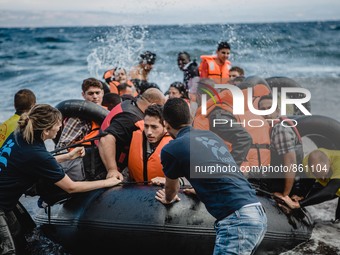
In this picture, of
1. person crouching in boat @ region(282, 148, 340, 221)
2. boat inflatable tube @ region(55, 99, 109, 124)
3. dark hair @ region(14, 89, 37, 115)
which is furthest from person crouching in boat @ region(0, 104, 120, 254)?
person crouching in boat @ region(282, 148, 340, 221)

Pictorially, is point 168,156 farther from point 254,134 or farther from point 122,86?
point 122,86

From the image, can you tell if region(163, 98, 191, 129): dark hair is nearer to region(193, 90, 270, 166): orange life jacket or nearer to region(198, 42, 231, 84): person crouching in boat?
region(193, 90, 270, 166): orange life jacket

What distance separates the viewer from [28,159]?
10.9ft

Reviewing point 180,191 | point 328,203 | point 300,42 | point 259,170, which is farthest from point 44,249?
point 300,42

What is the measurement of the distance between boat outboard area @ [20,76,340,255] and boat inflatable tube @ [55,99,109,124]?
1068 mm

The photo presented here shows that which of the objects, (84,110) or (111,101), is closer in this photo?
(84,110)

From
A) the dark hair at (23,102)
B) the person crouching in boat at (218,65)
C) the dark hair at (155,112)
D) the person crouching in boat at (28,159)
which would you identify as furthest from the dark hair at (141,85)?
the person crouching in boat at (28,159)

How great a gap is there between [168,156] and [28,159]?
108 centimetres

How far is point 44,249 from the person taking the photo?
4.45 metres

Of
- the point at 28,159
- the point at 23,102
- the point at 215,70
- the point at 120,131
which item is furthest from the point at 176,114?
the point at 215,70

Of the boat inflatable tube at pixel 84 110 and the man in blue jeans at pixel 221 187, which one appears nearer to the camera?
the man in blue jeans at pixel 221 187

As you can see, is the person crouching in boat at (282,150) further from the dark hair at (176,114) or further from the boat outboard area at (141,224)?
the dark hair at (176,114)

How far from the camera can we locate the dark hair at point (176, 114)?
3.01m

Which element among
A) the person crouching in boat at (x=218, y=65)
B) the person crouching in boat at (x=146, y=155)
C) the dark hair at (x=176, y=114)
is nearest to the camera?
the dark hair at (x=176, y=114)
